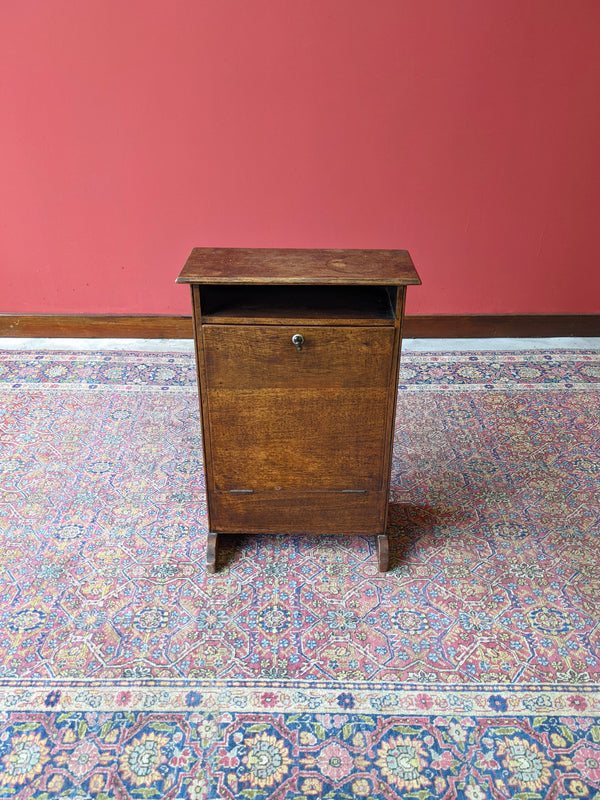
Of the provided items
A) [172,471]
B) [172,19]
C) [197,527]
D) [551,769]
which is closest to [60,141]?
[172,19]

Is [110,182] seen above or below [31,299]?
above

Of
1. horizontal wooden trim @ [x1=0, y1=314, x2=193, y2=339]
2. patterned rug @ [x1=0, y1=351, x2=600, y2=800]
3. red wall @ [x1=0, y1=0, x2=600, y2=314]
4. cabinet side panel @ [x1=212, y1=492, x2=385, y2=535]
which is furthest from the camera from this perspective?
horizontal wooden trim @ [x1=0, y1=314, x2=193, y2=339]

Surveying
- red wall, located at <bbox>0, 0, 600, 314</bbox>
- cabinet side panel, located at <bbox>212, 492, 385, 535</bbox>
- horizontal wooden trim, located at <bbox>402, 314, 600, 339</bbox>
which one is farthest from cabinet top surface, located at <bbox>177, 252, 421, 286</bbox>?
horizontal wooden trim, located at <bbox>402, 314, 600, 339</bbox>

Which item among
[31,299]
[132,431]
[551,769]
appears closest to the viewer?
[551,769]

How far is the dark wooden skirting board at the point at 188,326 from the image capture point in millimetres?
4262

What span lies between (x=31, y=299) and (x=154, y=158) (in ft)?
4.03

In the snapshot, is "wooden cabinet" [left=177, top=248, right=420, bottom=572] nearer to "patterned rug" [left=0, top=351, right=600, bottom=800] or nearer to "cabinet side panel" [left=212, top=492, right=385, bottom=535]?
"cabinet side panel" [left=212, top=492, right=385, bottom=535]

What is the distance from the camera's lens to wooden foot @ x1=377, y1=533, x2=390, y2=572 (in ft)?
8.00

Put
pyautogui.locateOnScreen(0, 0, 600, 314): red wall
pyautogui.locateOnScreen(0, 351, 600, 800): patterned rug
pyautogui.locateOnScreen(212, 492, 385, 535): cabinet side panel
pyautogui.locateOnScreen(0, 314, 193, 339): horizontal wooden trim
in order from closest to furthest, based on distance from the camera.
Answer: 1. pyautogui.locateOnScreen(0, 351, 600, 800): patterned rug
2. pyautogui.locateOnScreen(212, 492, 385, 535): cabinet side panel
3. pyautogui.locateOnScreen(0, 0, 600, 314): red wall
4. pyautogui.locateOnScreen(0, 314, 193, 339): horizontal wooden trim

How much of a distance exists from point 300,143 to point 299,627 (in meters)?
2.80

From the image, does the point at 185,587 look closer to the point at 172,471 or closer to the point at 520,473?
the point at 172,471

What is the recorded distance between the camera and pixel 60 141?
3.86m

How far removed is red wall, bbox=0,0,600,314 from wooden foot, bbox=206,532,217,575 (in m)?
2.15

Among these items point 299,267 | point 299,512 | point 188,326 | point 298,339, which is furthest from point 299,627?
point 188,326
